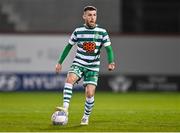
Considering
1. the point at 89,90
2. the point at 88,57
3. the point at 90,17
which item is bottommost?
the point at 89,90

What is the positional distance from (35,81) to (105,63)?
2462 mm

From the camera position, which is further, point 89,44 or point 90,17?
point 89,44

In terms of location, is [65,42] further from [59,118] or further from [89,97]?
[59,118]

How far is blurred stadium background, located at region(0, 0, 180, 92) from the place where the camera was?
25.6 m

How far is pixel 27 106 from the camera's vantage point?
1850 centimetres

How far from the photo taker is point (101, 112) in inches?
645

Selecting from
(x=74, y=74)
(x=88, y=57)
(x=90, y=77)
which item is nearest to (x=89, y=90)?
(x=90, y=77)

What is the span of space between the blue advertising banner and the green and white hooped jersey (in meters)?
12.4

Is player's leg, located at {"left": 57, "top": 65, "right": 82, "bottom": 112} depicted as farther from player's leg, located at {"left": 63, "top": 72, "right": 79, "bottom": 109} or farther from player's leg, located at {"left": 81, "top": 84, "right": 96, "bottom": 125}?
player's leg, located at {"left": 81, "top": 84, "right": 96, "bottom": 125}

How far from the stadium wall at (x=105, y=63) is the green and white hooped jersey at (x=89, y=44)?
12434 mm

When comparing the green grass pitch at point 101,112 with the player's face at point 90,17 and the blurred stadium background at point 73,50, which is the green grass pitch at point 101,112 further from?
the player's face at point 90,17

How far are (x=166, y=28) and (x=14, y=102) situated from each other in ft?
31.2

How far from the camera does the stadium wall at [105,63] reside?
2552 cm

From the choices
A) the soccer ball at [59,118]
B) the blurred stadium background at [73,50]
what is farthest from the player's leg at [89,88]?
the blurred stadium background at [73,50]
